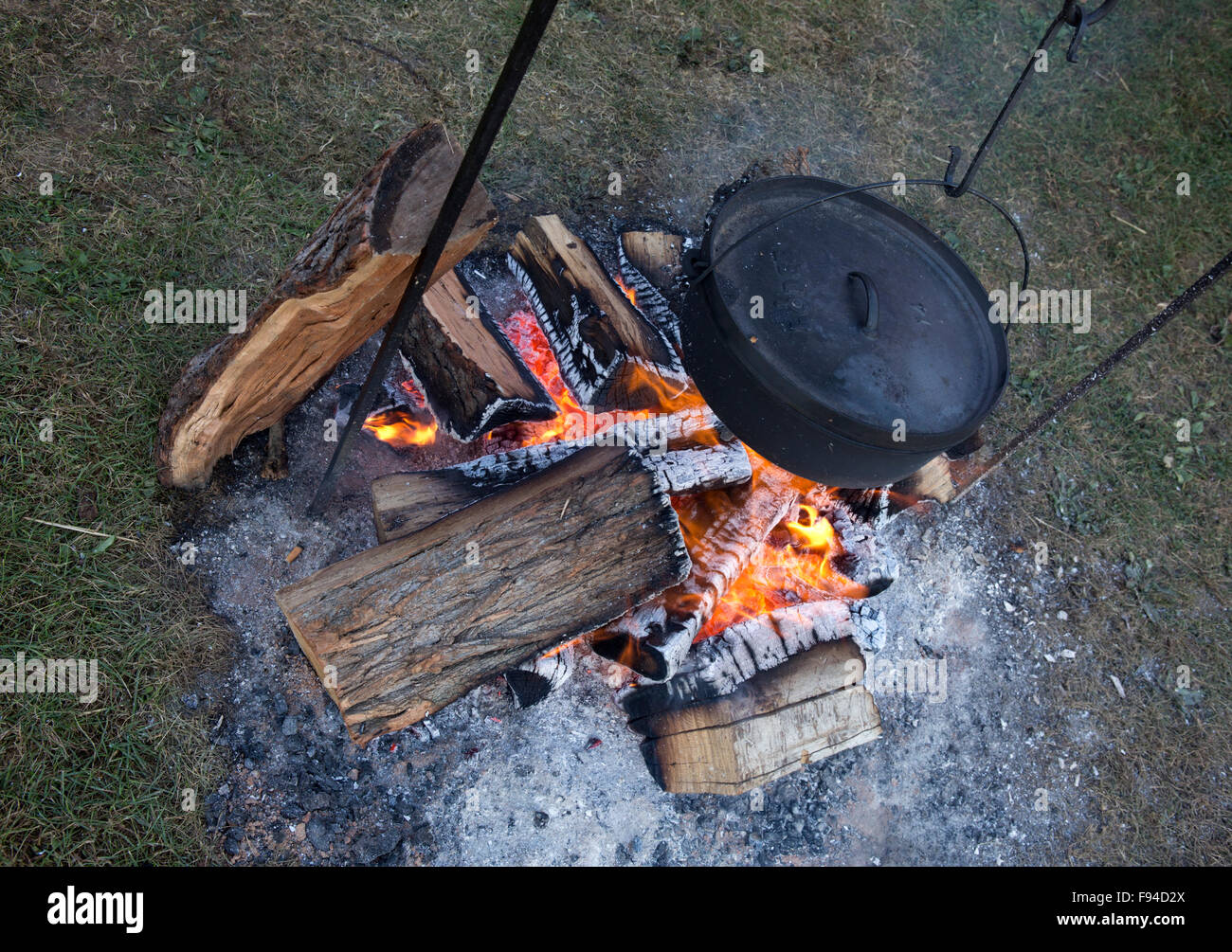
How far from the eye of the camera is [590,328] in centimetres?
298

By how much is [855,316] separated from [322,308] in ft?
5.28

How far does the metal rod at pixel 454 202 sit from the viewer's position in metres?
1.44

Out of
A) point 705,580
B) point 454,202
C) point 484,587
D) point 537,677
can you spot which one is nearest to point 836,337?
point 705,580

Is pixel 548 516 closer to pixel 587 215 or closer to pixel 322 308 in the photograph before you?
pixel 322 308

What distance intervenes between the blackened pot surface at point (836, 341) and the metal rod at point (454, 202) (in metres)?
0.78

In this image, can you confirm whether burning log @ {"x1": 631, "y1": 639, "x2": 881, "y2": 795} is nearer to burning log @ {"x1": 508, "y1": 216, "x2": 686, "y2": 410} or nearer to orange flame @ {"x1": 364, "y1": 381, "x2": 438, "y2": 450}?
burning log @ {"x1": 508, "y1": 216, "x2": 686, "y2": 410}

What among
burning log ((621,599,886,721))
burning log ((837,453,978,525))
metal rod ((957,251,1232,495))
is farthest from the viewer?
burning log ((837,453,978,525))

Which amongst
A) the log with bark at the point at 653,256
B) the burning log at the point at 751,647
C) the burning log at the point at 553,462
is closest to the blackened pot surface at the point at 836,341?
the burning log at the point at 553,462

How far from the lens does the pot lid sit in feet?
7.43

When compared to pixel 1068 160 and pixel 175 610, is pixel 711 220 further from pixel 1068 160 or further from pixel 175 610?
pixel 1068 160

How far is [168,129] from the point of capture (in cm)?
341

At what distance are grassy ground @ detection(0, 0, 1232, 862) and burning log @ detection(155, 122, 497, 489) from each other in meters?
0.32

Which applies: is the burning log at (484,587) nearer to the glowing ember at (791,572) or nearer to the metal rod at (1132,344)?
the glowing ember at (791,572)

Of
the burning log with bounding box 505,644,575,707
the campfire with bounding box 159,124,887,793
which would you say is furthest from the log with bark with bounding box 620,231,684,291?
the burning log with bounding box 505,644,575,707
